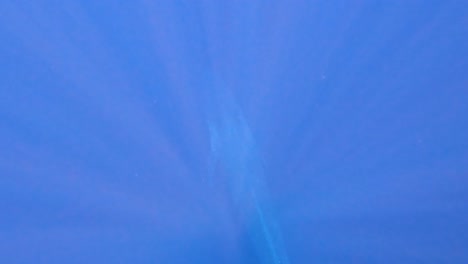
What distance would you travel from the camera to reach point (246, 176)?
4.95ft

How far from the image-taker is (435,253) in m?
1.64

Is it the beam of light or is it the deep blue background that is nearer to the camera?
the deep blue background

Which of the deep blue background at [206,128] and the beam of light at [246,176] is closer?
the deep blue background at [206,128]

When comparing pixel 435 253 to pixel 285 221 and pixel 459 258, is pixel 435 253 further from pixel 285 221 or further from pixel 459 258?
pixel 285 221

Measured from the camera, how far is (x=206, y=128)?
1464 mm

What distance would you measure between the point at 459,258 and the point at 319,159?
535 mm

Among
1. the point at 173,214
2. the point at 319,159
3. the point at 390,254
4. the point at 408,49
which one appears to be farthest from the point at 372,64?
the point at 173,214

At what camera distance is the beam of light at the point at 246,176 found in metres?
1.48

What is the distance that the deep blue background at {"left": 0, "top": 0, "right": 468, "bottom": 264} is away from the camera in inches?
50.5

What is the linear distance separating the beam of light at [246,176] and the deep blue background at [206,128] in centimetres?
3

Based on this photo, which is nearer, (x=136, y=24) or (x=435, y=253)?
(x=136, y=24)

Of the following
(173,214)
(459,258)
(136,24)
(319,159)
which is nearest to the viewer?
(136,24)

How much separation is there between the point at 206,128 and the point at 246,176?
0.56ft

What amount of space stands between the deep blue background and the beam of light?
0.03 m
